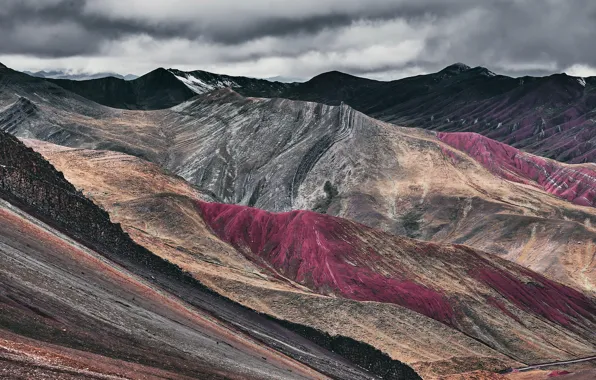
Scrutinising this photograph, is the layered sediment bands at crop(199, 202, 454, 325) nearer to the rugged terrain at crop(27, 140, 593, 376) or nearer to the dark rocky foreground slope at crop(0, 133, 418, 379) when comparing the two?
the rugged terrain at crop(27, 140, 593, 376)

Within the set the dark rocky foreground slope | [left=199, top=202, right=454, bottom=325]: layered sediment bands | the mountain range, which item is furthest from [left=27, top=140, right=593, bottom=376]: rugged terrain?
the dark rocky foreground slope

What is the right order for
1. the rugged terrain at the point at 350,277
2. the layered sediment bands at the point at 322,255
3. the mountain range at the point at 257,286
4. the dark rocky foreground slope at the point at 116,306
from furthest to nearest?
1. the layered sediment bands at the point at 322,255
2. the rugged terrain at the point at 350,277
3. the mountain range at the point at 257,286
4. the dark rocky foreground slope at the point at 116,306

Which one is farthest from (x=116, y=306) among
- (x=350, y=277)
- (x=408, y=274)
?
(x=408, y=274)

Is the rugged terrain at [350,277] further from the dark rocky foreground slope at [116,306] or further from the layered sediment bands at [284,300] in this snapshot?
the dark rocky foreground slope at [116,306]

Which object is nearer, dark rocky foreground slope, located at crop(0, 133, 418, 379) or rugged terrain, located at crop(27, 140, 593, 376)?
dark rocky foreground slope, located at crop(0, 133, 418, 379)

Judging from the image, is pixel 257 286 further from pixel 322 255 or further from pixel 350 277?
pixel 322 255

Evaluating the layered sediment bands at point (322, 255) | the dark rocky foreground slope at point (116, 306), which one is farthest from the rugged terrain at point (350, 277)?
the dark rocky foreground slope at point (116, 306)
